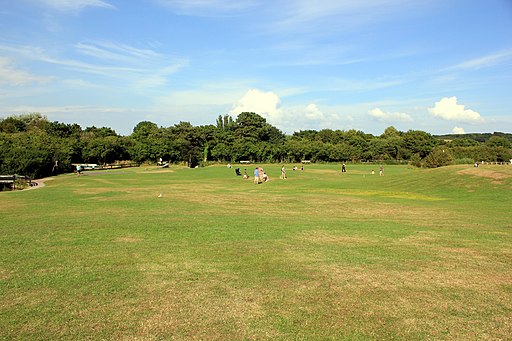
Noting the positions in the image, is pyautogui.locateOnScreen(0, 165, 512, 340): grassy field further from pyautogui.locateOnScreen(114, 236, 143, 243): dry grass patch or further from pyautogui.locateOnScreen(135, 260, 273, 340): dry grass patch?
pyautogui.locateOnScreen(114, 236, 143, 243): dry grass patch

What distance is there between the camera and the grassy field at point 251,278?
700cm

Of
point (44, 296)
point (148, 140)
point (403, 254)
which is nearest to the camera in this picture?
point (44, 296)

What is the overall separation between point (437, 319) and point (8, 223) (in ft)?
55.8

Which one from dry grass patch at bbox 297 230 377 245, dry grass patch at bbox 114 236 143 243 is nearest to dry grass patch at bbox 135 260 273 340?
dry grass patch at bbox 114 236 143 243

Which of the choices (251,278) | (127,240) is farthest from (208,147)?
(251,278)

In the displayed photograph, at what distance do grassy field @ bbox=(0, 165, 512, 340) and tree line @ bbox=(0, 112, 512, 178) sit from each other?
5823cm

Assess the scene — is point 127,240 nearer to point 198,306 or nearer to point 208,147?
point 198,306

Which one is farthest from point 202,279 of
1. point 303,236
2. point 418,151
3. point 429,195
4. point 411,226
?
point 418,151

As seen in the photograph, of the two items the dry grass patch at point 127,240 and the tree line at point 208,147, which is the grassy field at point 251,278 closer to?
the dry grass patch at point 127,240

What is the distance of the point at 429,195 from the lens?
36156 mm

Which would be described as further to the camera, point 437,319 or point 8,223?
point 8,223

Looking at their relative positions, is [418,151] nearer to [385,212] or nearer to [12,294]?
[385,212]

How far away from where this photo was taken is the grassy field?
700cm

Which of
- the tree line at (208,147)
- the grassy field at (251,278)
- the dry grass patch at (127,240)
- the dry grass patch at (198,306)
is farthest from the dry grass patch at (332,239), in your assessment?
the tree line at (208,147)
